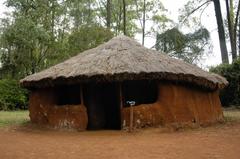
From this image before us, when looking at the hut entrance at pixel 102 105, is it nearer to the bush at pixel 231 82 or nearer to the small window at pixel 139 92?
the small window at pixel 139 92

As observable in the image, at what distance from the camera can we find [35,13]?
92.4ft

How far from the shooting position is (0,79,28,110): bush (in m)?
24.6

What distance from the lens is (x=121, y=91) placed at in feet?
48.5

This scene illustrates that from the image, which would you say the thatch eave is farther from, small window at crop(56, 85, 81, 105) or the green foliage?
the green foliage

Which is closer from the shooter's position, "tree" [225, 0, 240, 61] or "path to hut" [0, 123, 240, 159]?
"path to hut" [0, 123, 240, 159]

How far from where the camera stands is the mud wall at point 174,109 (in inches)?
539

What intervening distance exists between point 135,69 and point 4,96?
13303 millimetres

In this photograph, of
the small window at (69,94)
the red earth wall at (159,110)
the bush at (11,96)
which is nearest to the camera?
the red earth wall at (159,110)

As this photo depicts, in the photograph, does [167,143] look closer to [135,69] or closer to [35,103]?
[135,69]

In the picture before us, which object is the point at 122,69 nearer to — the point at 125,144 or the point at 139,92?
Answer: the point at 139,92

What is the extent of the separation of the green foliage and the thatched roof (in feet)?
49.5

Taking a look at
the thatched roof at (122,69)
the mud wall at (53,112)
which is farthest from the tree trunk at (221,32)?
the mud wall at (53,112)

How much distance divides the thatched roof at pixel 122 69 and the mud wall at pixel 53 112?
62 centimetres

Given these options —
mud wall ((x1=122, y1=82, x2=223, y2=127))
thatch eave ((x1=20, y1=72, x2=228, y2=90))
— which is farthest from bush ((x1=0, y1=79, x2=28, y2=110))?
mud wall ((x1=122, y1=82, x2=223, y2=127))
